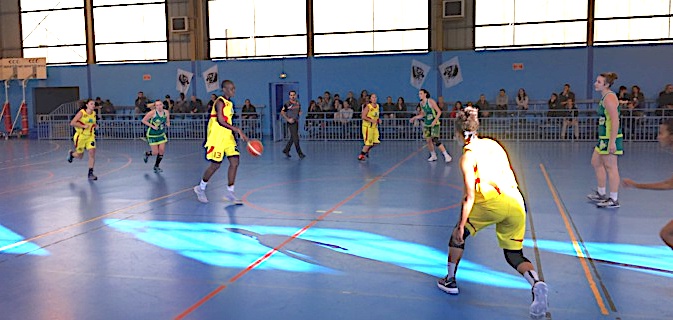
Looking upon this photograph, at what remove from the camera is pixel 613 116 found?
8.15 metres

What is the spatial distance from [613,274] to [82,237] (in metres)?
6.05

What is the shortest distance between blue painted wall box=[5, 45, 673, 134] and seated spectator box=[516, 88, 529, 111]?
839mm

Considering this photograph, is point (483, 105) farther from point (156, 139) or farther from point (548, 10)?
point (156, 139)

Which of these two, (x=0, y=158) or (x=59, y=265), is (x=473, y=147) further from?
(x=0, y=158)

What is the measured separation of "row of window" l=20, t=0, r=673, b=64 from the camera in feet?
73.4

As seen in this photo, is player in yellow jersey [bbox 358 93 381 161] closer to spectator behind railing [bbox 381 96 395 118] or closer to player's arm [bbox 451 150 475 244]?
spectator behind railing [bbox 381 96 395 118]

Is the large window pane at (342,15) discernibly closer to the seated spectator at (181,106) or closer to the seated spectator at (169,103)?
the seated spectator at (181,106)

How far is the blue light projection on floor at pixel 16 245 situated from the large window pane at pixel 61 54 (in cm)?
2411

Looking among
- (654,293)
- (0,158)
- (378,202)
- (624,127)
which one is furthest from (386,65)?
(654,293)

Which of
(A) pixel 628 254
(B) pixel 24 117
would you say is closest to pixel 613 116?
(A) pixel 628 254

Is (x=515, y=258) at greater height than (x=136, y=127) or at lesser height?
lesser

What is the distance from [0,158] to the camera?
700 inches

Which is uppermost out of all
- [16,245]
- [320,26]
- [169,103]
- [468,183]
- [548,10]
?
[548,10]

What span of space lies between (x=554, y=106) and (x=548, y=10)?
420 cm
